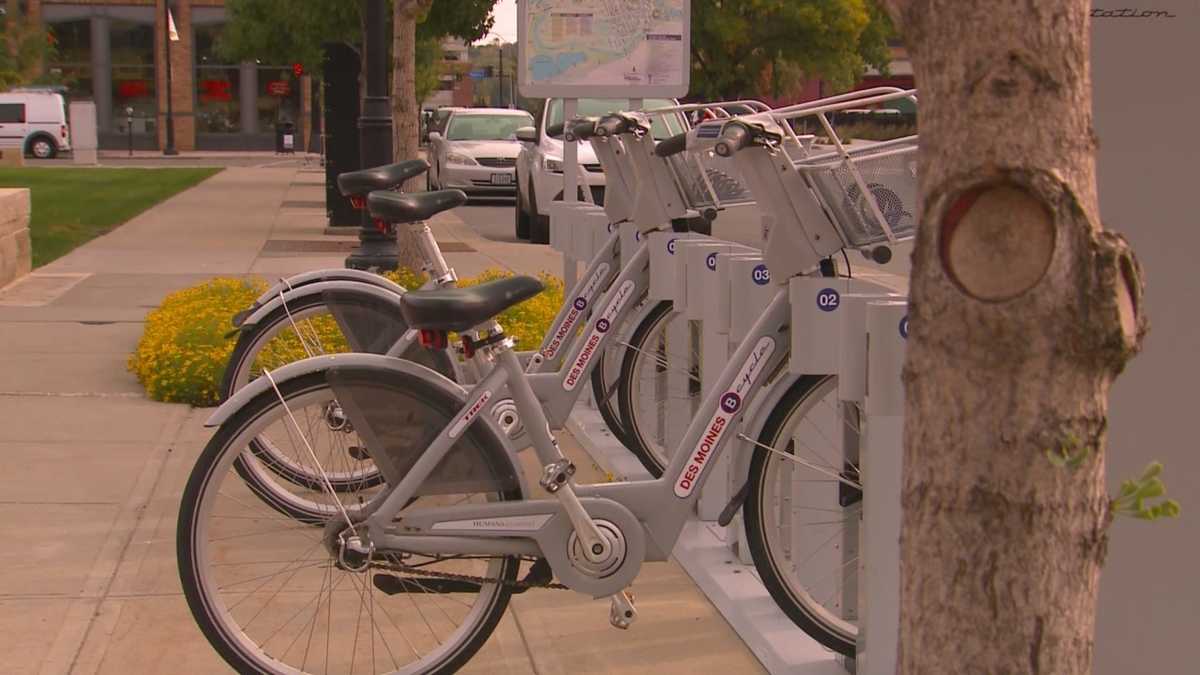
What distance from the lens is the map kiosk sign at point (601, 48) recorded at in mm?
9734

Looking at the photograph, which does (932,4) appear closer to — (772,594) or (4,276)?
(772,594)

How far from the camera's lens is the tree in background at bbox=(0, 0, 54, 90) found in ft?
76.0

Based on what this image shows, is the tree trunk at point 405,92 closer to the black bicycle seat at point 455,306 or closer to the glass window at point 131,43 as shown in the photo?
the black bicycle seat at point 455,306

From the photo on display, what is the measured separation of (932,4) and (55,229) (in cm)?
1865

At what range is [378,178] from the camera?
589cm

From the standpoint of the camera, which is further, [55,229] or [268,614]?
[55,229]

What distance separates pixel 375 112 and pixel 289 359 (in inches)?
277

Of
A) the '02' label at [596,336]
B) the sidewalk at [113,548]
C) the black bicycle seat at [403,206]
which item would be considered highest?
the black bicycle seat at [403,206]

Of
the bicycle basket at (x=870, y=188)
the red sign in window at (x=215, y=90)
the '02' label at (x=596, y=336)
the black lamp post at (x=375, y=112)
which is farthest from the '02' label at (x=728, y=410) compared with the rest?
the red sign in window at (x=215, y=90)

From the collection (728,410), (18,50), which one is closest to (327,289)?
(728,410)

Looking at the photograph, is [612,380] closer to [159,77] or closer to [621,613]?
[621,613]

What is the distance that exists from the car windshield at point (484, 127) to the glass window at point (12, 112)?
25.3 m

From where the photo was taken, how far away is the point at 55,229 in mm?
19672

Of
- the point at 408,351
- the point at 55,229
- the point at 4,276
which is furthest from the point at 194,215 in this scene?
the point at 408,351
